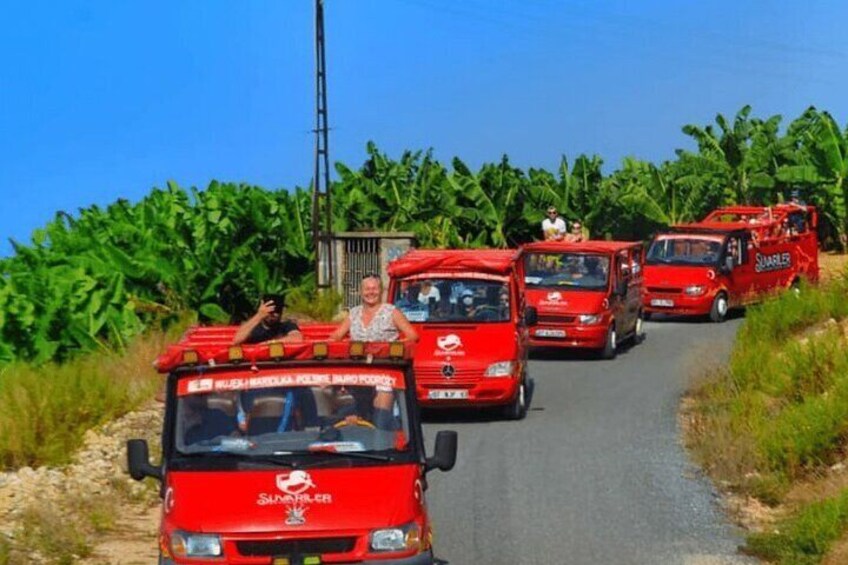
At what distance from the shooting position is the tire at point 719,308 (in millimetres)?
37188

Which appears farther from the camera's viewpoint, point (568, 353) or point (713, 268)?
point (713, 268)

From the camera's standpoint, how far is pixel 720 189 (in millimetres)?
53406

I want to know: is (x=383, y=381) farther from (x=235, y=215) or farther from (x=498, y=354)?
(x=235, y=215)

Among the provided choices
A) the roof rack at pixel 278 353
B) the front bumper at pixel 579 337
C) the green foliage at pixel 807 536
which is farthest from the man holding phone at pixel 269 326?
the front bumper at pixel 579 337

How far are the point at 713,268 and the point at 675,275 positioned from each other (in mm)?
840

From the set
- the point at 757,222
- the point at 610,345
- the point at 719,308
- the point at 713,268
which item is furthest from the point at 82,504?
the point at 757,222

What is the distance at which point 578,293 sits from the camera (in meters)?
30.2

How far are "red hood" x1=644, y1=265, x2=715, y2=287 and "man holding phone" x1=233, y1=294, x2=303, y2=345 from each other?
78.7 ft

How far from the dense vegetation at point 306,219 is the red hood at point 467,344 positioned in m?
9.18

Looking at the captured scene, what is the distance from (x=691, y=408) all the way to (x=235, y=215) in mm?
16590

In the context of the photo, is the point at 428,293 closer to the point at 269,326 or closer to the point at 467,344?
the point at 467,344

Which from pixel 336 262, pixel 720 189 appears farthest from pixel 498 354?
pixel 720 189

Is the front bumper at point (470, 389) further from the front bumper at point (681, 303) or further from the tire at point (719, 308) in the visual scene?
the tire at point (719, 308)

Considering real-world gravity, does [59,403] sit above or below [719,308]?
above
